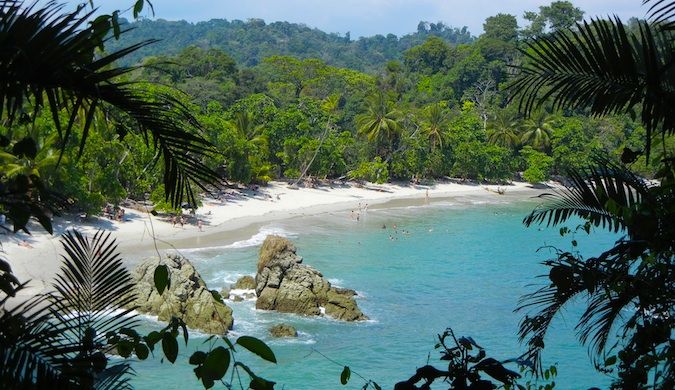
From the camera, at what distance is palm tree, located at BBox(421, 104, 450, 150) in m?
45.4

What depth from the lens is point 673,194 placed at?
3.34 meters

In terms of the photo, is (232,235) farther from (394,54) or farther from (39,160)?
(394,54)

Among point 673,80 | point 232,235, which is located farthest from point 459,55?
point 673,80

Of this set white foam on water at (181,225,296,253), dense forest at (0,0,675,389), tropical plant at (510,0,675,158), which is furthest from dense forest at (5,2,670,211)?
tropical plant at (510,0,675,158)

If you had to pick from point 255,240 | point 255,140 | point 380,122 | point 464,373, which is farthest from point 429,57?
point 464,373

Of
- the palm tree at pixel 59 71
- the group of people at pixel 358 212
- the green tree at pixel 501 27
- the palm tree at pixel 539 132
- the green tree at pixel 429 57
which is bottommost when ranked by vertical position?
the group of people at pixel 358 212

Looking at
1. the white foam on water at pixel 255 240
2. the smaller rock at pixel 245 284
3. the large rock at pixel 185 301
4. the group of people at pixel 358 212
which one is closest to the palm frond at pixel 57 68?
the large rock at pixel 185 301

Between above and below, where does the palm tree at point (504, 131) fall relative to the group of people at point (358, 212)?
above

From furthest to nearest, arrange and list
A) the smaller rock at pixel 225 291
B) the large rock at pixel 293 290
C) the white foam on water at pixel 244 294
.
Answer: the white foam on water at pixel 244 294
the smaller rock at pixel 225 291
the large rock at pixel 293 290

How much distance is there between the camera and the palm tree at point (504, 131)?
49.3 metres

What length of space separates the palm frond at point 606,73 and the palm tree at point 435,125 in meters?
41.9

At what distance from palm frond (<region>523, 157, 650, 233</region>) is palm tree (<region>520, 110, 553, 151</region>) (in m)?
45.7

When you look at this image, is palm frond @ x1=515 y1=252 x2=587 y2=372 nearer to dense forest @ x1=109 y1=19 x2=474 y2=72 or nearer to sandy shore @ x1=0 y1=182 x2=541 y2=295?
sandy shore @ x1=0 y1=182 x2=541 y2=295

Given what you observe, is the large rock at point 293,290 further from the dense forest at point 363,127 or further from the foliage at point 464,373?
the foliage at point 464,373
